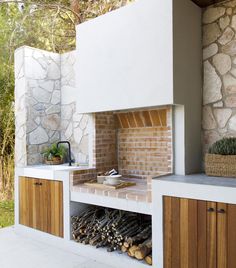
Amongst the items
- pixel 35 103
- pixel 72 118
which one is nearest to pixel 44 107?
pixel 35 103

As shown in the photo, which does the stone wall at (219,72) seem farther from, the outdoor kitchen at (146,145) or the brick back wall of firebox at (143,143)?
the brick back wall of firebox at (143,143)

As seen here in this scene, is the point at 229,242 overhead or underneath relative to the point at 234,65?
underneath

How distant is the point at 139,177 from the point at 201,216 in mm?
1807

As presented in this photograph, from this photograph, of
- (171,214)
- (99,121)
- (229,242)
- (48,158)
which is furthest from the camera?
(48,158)

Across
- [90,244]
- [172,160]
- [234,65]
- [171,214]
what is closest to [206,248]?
[171,214]

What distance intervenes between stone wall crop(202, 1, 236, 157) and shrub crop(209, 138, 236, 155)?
30cm

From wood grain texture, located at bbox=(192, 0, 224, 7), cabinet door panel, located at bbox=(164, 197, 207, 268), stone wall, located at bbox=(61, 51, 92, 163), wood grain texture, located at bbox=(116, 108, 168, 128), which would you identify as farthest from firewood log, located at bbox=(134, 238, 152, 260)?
wood grain texture, located at bbox=(192, 0, 224, 7)

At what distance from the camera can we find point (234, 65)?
3674 mm

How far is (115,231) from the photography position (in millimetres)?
3820

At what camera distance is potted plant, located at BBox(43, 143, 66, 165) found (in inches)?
210

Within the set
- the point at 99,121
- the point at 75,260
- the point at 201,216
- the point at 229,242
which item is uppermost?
the point at 99,121

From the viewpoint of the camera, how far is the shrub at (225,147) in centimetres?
336

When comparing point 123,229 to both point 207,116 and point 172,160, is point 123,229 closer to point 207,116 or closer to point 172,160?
point 172,160

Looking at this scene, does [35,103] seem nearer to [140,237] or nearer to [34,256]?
[34,256]
